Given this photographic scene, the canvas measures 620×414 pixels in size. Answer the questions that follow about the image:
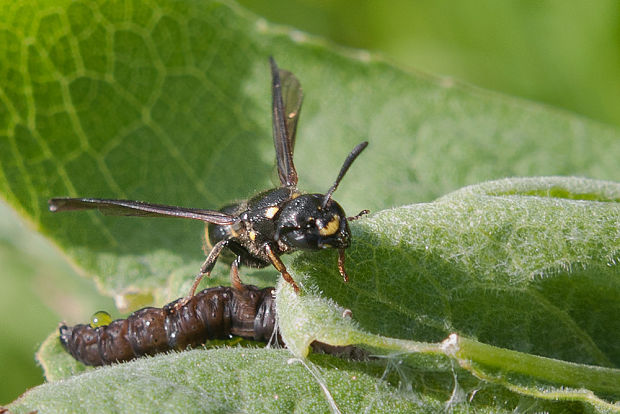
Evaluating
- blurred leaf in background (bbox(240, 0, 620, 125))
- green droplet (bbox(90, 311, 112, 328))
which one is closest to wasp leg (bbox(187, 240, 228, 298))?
green droplet (bbox(90, 311, 112, 328))

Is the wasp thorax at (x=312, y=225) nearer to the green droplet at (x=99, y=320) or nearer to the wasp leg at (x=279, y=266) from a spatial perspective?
the wasp leg at (x=279, y=266)

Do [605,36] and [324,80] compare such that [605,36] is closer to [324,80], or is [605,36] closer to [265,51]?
[324,80]

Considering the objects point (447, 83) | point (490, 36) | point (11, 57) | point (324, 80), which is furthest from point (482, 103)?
point (11, 57)

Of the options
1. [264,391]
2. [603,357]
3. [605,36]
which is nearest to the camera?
[264,391]

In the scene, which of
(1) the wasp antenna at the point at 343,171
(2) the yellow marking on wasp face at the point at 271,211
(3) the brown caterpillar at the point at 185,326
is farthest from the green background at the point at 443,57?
(1) the wasp antenna at the point at 343,171

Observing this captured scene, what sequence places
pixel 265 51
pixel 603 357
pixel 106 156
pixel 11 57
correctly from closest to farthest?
pixel 603 357 < pixel 11 57 < pixel 106 156 < pixel 265 51

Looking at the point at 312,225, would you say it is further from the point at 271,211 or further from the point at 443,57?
the point at 443,57
